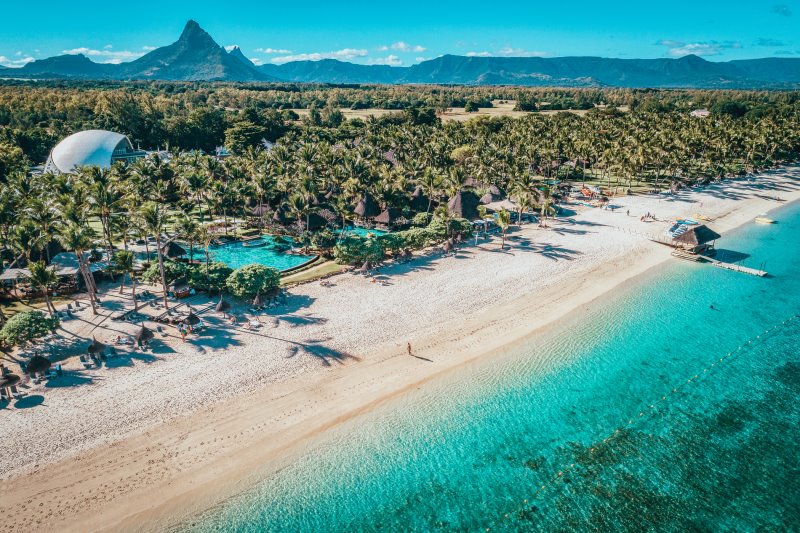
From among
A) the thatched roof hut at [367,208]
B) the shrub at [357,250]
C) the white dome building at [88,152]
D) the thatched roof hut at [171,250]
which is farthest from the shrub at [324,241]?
the white dome building at [88,152]

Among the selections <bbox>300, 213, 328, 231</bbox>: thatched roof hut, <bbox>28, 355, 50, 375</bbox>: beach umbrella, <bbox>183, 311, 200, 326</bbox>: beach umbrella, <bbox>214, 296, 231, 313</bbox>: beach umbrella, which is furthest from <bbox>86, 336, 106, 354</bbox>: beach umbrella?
<bbox>300, 213, 328, 231</bbox>: thatched roof hut

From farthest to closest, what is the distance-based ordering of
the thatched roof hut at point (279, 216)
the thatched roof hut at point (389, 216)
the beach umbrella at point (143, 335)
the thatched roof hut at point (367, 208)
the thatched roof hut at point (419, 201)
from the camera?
the thatched roof hut at point (419, 201) < the thatched roof hut at point (367, 208) < the thatched roof hut at point (279, 216) < the thatched roof hut at point (389, 216) < the beach umbrella at point (143, 335)

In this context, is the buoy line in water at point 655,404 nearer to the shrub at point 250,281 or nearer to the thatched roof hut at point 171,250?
the shrub at point 250,281

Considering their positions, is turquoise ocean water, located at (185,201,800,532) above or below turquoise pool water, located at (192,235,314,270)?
below

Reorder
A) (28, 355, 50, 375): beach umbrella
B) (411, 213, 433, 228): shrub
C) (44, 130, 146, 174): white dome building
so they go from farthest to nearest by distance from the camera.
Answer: (44, 130, 146, 174): white dome building → (411, 213, 433, 228): shrub → (28, 355, 50, 375): beach umbrella

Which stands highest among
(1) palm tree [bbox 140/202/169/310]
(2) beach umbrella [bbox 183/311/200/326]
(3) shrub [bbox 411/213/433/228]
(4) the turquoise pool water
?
(1) palm tree [bbox 140/202/169/310]

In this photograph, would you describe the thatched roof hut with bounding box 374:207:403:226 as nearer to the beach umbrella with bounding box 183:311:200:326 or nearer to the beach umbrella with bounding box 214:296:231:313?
the beach umbrella with bounding box 214:296:231:313
